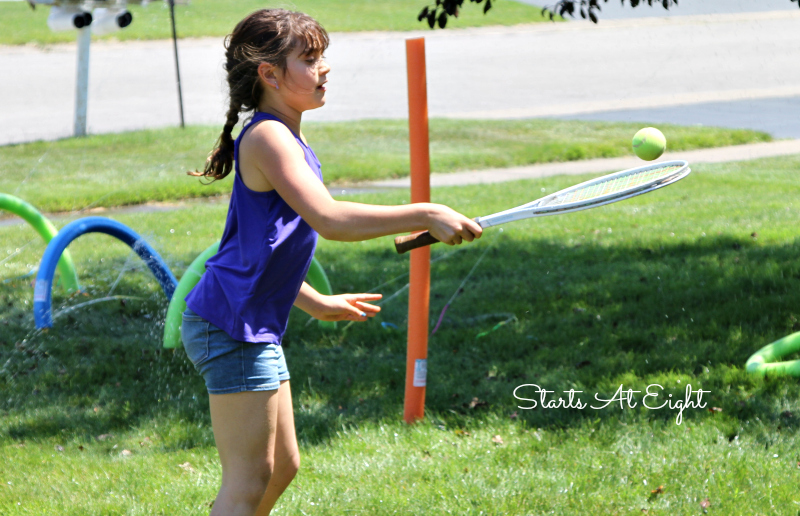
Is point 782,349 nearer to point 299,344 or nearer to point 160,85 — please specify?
point 299,344

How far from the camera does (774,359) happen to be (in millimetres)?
4348

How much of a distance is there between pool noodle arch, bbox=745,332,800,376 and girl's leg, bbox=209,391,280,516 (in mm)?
2741

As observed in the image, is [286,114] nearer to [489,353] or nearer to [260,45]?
[260,45]

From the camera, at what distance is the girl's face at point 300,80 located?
2.46 metres

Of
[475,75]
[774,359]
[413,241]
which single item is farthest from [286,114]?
[475,75]

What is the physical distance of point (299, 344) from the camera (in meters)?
5.19

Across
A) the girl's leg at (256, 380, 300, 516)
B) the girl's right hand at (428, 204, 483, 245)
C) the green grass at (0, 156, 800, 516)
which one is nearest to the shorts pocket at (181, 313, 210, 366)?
the girl's leg at (256, 380, 300, 516)

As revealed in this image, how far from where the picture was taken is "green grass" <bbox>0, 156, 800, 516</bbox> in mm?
3355

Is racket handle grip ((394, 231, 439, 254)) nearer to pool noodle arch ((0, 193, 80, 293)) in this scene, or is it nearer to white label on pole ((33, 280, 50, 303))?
white label on pole ((33, 280, 50, 303))

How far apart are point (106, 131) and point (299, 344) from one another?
417 inches

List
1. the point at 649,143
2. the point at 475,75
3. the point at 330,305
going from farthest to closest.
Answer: the point at 475,75
the point at 649,143
the point at 330,305

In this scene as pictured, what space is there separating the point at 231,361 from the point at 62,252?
3.28 meters

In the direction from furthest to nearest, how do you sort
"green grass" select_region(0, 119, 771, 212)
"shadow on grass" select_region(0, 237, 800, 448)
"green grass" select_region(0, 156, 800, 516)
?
"green grass" select_region(0, 119, 771, 212)
"shadow on grass" select_region(0, 237, 800, 448)
"green grass" select_region(0, 156, 800, 516)

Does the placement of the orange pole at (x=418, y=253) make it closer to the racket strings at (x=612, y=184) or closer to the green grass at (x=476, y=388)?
the green grass at (x=476, y=388)
